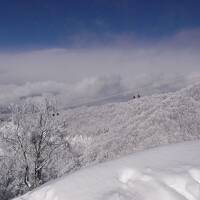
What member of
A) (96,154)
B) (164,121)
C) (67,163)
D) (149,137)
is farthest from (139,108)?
(67,163)

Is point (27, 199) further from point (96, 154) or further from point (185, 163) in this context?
point (96, 154)

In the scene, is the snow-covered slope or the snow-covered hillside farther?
the snow-covered hillside

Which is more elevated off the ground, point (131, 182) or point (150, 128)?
point (131, 182)

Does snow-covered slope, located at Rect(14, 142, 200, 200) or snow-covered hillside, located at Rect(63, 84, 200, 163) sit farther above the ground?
snow-covered slope, located at Rect(14, 142, 200, 200)

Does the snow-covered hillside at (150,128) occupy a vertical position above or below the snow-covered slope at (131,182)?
below

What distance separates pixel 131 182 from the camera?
6426mm

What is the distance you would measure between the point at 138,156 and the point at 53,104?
46.3ft

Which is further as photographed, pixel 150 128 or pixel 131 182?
pixel 150 128

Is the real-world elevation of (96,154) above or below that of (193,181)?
below

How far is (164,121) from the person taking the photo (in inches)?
5994

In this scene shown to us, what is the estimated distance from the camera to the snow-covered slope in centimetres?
595

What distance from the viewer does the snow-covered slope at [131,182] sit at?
5945mm

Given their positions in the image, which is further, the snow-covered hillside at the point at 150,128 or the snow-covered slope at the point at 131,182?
the snow-covered hillside at the point at 150,128

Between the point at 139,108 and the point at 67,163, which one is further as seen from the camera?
the point at 139,108
